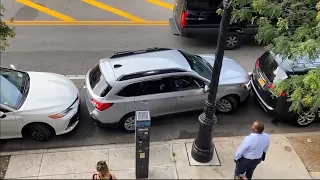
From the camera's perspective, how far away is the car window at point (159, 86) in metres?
8.73

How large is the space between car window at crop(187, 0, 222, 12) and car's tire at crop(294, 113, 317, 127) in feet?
14.9

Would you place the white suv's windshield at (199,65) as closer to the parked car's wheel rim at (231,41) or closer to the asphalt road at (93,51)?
the asphalt road at (93,51)

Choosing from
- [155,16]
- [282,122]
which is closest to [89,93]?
[282,122]

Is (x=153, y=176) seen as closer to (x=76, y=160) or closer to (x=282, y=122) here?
(x=76, y=160)

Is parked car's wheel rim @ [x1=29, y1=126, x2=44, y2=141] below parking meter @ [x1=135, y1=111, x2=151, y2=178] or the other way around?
below

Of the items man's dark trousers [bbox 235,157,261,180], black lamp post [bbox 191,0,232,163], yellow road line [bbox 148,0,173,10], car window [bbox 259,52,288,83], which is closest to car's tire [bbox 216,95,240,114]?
car window [bbox 259,52,288,83]

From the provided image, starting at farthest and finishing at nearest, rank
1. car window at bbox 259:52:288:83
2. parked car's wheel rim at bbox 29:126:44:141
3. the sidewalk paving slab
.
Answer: car window at bbox 259:52:288:83 < parked car's wheel rim at bbox 29:126:44:141 < the sidewalk paving slab

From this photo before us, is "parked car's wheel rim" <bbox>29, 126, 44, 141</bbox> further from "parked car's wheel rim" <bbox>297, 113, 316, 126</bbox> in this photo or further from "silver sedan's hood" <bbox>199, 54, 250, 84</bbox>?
"parked car's wheel rim" <bbox>297, 113, 316, 126</bbox>

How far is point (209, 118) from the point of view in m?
7.70

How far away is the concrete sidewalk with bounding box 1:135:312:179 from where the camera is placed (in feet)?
25.7

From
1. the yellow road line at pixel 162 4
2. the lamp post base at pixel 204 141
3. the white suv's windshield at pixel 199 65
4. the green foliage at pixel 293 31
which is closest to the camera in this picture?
the green foliage at pixel 293 31

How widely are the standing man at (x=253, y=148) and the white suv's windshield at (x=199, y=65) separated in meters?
2.74

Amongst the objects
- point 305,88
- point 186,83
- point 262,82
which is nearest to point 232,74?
point 262,82

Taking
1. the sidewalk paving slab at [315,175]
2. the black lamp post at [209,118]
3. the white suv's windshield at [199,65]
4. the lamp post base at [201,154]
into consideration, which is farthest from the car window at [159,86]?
the sidewalk paving slab at [315,175]
